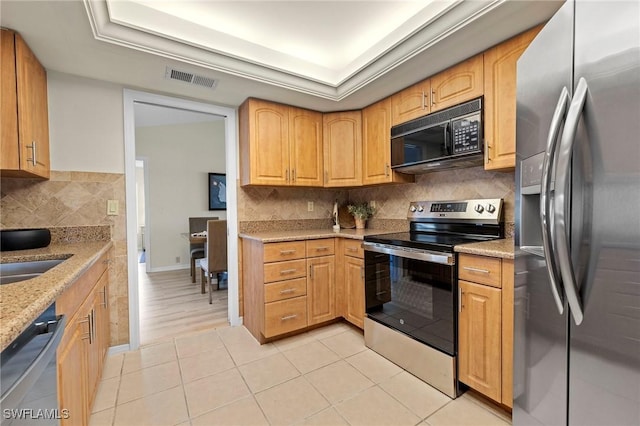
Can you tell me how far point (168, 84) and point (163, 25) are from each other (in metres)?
0.53

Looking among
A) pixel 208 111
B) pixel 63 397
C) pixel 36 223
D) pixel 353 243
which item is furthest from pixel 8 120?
pixel 353 243

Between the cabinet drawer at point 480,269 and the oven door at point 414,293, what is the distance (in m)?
0.05

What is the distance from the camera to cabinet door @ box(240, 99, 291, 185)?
259 centimetres

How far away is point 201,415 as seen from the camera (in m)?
1.58

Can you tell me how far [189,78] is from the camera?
2.15 m

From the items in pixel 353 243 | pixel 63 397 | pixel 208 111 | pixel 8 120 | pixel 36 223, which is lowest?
pixel 63 397

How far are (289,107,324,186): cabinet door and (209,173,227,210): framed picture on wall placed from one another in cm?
338

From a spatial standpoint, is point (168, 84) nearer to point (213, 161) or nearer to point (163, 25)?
point (163, 25)

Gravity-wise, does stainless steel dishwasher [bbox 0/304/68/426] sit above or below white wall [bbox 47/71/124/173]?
below

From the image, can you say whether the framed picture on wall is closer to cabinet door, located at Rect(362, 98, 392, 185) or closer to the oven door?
cabinet door, located at Rect(362, 98, 392, 185)

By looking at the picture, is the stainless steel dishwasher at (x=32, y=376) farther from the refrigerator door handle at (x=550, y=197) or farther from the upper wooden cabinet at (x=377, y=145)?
the upper wooden cabinet at (x=377, y=145)

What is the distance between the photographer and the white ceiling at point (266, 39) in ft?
4.99

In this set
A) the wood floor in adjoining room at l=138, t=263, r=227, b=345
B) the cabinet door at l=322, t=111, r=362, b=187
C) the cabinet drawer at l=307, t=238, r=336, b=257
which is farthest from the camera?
the cabinet door at l=322, t=111, r=362, b=187

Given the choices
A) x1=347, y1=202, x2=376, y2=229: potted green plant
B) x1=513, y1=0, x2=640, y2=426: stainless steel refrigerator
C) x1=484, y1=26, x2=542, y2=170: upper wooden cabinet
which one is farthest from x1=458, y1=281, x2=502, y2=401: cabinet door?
x1=347, y1=202, x2=376, y2=229: potted green plant
